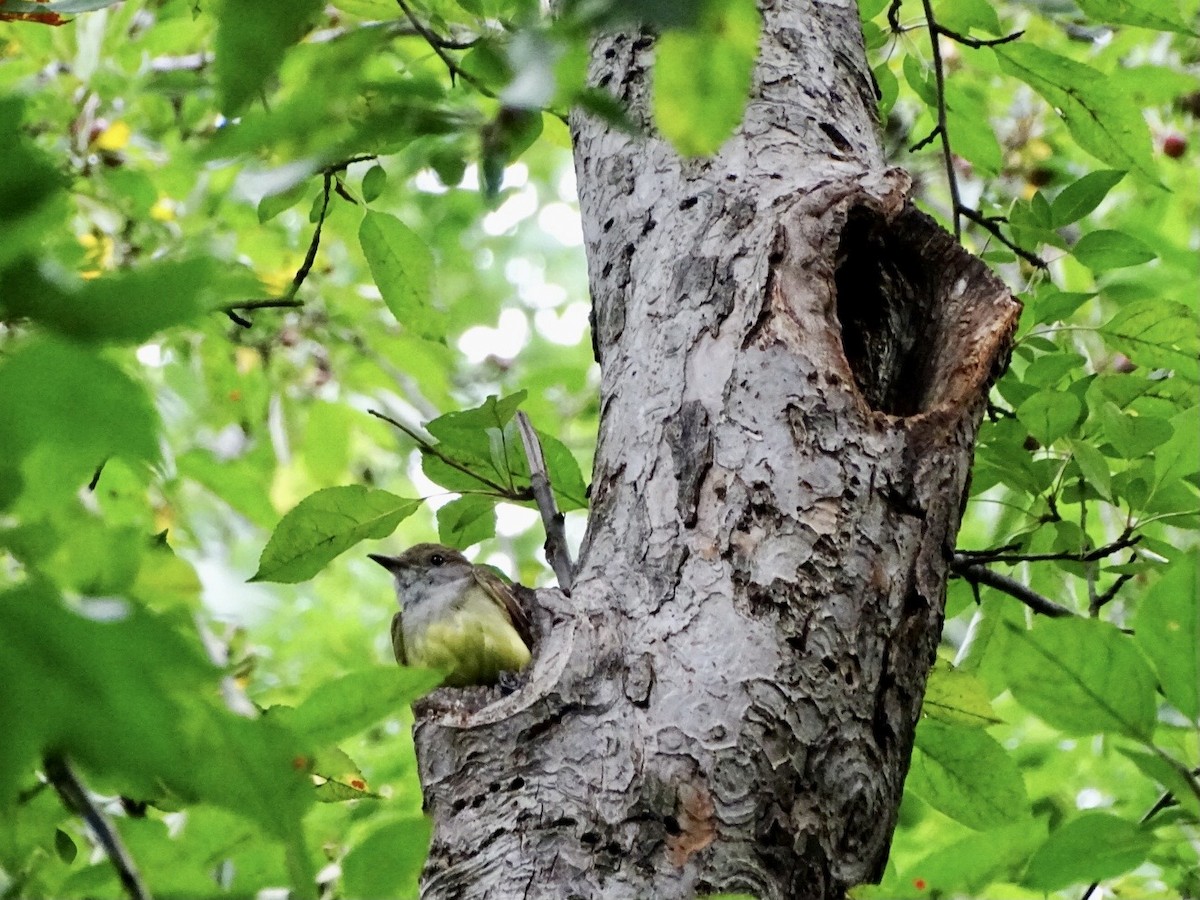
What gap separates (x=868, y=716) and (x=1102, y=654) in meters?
0.67

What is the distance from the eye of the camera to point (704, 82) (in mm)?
802

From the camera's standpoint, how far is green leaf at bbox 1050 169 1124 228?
2627mm

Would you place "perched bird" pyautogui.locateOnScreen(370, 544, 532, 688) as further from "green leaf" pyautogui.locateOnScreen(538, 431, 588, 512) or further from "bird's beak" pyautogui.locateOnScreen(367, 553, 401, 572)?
"bird's beak" pyautogui.locateOnScreen(367, 553, 401, 572)

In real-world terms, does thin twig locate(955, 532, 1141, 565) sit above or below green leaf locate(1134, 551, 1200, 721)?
below

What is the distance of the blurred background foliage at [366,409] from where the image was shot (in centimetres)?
65

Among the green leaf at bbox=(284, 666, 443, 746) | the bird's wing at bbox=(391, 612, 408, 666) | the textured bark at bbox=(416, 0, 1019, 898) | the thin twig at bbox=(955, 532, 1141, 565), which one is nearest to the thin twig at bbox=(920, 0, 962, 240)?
the textured bark at bbox=(416, 0, 1019, 898)

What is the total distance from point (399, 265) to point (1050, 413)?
1430 mm

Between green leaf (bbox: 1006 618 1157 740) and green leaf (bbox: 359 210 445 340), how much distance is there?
69.8 inches

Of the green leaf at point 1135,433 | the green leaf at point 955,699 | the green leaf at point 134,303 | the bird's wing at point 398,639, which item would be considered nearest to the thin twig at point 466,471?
the bird's wing at point 398,639

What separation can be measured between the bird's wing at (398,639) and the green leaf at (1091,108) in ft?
6.36

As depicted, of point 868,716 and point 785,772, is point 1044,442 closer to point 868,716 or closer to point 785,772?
point 868,716

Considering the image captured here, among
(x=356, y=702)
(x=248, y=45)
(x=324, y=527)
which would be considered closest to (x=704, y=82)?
(x=248, y=45)

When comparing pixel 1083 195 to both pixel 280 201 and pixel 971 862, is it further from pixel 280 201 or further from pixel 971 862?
pixel 971 862

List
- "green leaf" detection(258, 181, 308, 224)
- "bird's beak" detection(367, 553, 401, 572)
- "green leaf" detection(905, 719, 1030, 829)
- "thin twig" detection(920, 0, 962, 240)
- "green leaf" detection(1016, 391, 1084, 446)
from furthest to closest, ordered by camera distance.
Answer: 1. "bird's beak" detection(367, 553, 401, 572)
2. "thin twig" detection(920, 0, 962, 240)
3. "green leaf" detection(1016, 391, 1084, 446)
4. "green leaf" detection(905, 719, 1030, 829)
5. "green leaf" detection(258, 181, 308, 224)
